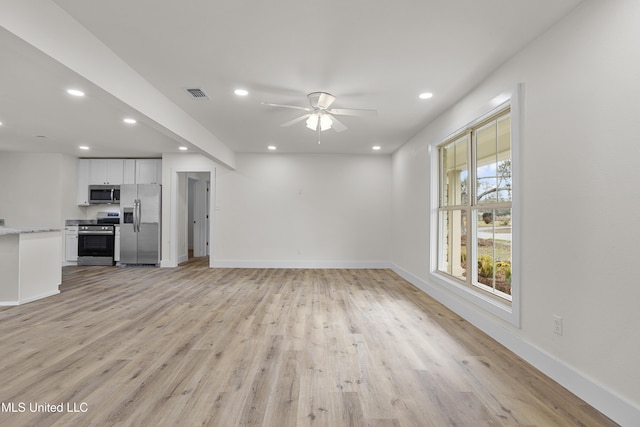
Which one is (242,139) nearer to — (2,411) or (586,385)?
(2,411)

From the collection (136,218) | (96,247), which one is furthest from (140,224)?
(96,247)

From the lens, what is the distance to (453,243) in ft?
14.5

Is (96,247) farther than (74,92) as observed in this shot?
Yes

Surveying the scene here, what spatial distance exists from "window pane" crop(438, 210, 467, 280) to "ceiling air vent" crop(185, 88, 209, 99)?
11.3 feet

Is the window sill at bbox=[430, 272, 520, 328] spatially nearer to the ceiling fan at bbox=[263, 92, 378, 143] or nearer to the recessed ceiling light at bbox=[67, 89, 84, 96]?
the ceiling fan at bbox=[263, 92, 378, 143]

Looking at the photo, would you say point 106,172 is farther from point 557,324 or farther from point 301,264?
point 557,324

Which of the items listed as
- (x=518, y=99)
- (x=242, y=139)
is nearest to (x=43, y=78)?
(x=242, y=139)

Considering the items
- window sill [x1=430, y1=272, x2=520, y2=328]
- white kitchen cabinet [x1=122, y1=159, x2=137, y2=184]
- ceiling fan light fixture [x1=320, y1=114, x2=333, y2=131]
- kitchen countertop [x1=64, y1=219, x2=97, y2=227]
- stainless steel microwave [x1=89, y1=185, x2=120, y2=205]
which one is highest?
ceiling fan light fixture [x1=320, y1=114, x2=333, y2=131]

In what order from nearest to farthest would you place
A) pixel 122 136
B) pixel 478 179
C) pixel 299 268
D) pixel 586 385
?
1. pixel 586 385
2. pixel 478 179
3. pixel 122 136
4. pixel 299 268

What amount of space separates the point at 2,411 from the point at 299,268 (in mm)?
5362

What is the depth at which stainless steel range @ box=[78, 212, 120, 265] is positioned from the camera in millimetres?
7191

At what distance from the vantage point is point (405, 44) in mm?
2623

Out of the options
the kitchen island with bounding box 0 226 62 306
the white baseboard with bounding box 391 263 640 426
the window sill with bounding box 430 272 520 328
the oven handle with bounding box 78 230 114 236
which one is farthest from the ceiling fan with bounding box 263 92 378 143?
the oven handle with bounding box 78 230 114 236

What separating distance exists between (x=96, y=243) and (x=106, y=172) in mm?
1654
